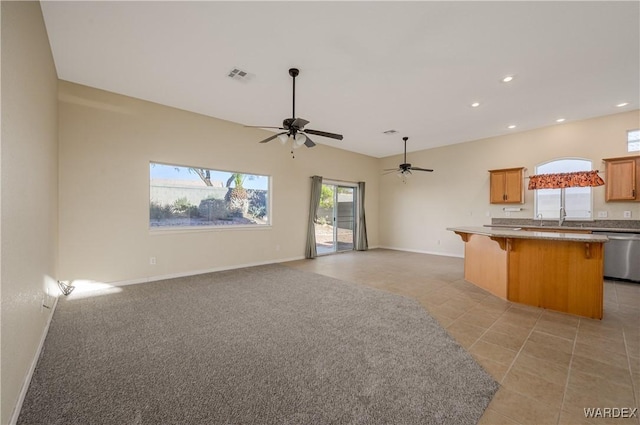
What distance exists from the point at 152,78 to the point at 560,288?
625 cm

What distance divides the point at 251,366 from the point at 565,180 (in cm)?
678

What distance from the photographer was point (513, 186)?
20.2 feet

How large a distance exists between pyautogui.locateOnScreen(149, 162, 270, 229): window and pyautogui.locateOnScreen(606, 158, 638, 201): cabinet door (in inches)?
277

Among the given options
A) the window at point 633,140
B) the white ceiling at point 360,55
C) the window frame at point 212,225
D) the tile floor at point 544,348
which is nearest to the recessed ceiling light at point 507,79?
the white ceiling at point 360,55

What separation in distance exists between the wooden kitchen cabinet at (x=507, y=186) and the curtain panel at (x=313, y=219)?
4.41m

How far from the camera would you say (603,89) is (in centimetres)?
407

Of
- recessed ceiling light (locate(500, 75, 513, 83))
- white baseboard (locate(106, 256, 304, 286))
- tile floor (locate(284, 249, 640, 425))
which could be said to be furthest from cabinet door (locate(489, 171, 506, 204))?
white baseboard (locate(106, 256, 304, 286))

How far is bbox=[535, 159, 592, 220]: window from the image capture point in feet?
17.8

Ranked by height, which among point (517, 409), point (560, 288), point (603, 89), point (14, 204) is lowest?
point (517, 409)

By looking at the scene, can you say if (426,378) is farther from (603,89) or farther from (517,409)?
(603,89)

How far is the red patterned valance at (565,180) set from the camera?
16.7 ft

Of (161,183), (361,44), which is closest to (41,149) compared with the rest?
(161,183)

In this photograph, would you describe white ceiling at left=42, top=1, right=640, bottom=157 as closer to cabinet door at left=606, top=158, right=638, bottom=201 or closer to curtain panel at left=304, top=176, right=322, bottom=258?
cabinet door at left=606, top=158, right=638, bottom=201

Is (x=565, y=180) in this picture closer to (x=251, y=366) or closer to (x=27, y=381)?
(x=251, y=366)
